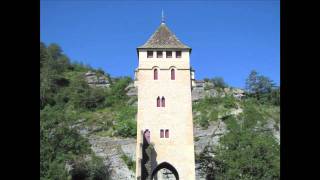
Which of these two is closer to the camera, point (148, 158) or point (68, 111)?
point (148, 158)

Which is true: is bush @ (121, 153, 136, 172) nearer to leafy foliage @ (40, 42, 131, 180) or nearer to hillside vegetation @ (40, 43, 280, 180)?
hillside vegetation @ (40, 43, 280, 180)

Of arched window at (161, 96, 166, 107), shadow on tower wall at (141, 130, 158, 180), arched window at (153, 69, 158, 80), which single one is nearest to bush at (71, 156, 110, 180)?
shadow on tower wall at (141, 130, 158, 180)

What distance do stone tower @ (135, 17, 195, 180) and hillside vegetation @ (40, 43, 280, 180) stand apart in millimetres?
6253

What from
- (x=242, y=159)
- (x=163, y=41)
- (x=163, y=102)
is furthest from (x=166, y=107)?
(x=242, y=159)

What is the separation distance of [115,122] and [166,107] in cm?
2248

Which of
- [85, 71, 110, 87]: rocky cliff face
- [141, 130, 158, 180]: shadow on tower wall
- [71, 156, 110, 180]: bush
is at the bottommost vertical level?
[71, 156, 110, 180]: bush

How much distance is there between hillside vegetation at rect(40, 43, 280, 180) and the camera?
41312 mm

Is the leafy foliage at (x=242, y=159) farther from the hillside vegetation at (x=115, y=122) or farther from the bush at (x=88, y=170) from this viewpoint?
the bush at (x=88, y=170)

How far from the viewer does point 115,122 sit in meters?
59.2

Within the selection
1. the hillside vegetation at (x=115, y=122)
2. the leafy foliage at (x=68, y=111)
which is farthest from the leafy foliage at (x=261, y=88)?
the leafy foliage at (x=68, y=111)

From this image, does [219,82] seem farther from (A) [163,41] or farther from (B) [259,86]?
(A) [163,41]
